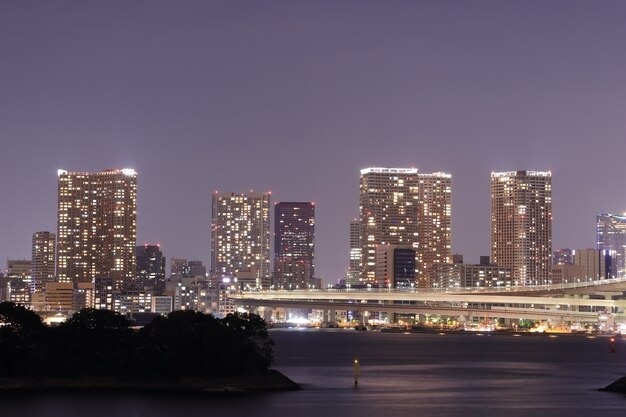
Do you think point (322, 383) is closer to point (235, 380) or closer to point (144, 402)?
point (235, 380)

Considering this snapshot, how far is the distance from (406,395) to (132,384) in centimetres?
1817

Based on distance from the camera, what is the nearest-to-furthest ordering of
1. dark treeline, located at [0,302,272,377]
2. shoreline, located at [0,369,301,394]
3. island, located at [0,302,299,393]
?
1. shoreline, located at [0,369,301,394]
2. island, located at [0,302,299,393]
3. dark treeline, located at [0,302,272,377]

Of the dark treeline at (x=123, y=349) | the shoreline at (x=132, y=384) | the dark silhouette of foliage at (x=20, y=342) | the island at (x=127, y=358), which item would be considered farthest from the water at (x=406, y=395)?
the dark silhouette of foliage at (x=20, y=342)

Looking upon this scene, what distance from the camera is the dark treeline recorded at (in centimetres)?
7856

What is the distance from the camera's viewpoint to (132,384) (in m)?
78.7

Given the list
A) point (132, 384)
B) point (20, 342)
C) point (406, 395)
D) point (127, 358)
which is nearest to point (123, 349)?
point (127, 358)

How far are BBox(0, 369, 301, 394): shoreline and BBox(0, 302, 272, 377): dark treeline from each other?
32 centimetres

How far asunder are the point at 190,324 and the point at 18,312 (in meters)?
11.0

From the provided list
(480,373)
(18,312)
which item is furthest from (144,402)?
(480,373)

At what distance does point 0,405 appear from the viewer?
233ft

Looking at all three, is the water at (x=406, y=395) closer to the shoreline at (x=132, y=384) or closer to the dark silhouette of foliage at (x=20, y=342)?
the shoreline at (x=132, y=384)

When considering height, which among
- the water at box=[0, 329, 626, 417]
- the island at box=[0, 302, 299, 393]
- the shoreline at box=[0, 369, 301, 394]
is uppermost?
the island at box=[0, 302, 299, 393]

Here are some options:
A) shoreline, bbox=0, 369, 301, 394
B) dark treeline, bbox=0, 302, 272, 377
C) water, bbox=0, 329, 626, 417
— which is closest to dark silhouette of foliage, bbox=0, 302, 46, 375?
dark treeline, bbox=0, 302, 272, 377

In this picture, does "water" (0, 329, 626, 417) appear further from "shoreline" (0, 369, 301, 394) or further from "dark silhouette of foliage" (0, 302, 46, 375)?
"dark silhouette of foliage" (0, 302, 46, 375)
